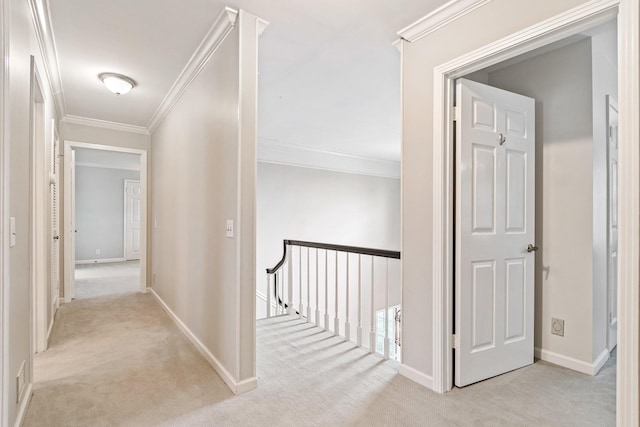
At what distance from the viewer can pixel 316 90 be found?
3414 millimetres

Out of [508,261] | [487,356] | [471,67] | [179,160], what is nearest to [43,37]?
[179,160]

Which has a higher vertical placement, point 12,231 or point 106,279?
point 12,231

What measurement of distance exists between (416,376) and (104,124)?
4.92 meters

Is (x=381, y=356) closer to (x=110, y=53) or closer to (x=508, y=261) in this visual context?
(x=508, y=261)

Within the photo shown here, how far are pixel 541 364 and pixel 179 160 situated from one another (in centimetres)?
371

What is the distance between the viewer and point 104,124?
4.50 m

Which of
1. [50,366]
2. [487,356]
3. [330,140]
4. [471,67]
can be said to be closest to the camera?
[471,67]

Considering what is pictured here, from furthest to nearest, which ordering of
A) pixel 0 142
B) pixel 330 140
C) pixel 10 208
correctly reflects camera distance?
pixel 330 140
pixel 10 208
pixel 0 142

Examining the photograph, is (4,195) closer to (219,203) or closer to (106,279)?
(219,203)

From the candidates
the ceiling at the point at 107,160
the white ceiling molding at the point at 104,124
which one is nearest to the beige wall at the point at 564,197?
the white ceiling molding at the point at 104,124

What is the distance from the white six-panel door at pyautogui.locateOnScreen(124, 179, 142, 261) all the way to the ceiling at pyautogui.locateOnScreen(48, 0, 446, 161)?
4.59 meters

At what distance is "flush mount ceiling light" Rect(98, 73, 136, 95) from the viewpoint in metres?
2.98

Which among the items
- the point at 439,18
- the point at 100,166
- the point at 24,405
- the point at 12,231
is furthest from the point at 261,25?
the point at 100,166

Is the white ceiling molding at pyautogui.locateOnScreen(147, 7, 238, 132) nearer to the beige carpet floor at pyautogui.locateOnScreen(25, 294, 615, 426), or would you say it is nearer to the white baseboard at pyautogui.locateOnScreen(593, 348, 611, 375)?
the beige carpet floor at pyautogui.locateOnScreen(25, 294, 615, 426)
